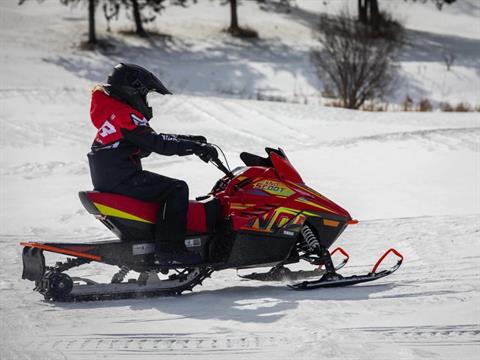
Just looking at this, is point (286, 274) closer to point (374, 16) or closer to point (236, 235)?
point (236, 235)

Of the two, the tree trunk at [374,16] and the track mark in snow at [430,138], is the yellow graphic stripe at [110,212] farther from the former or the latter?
the tree trunk at [374,16]

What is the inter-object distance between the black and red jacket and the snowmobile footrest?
0.66 metres

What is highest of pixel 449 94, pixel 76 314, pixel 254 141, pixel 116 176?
pixel 116 176

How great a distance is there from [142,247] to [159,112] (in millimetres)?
10374

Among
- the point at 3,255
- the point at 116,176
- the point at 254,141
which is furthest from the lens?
the point at 254,141

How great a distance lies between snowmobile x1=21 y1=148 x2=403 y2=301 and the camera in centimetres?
644

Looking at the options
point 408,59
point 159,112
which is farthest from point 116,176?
point 408,59

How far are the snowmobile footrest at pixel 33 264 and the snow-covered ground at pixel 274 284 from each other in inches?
7.5

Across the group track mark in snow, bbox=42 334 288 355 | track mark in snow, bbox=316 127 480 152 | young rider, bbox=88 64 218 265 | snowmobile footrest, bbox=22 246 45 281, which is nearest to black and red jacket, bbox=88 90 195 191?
young rider, bbox=88 64 218 265

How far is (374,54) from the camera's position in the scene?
22.6 m

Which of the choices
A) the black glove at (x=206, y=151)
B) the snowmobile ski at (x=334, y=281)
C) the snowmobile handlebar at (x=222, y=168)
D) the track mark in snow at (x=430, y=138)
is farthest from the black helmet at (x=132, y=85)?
the track mark in snow at (x=430, y=138)

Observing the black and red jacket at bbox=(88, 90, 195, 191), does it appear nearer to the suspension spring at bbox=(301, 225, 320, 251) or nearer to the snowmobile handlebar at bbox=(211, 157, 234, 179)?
the snowmobile handlebar at bbox=(211, 157, 234, 179)

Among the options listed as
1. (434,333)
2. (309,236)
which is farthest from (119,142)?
(434,333)

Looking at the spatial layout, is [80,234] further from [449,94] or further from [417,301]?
[449,94]
